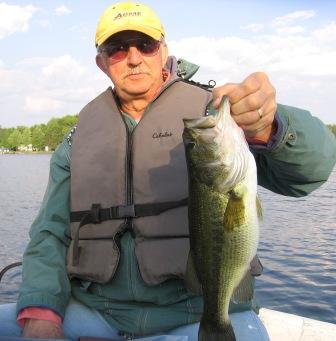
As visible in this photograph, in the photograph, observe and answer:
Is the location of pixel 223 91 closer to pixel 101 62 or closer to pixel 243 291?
pixel 243 291

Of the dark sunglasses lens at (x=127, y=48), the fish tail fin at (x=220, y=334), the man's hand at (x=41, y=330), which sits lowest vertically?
the man's hand at (x=41, y=330)

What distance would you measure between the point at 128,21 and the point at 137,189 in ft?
4.18

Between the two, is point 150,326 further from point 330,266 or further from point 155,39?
point 330,266

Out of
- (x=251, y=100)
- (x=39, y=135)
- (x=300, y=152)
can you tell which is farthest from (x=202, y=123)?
(x=39, y=135)

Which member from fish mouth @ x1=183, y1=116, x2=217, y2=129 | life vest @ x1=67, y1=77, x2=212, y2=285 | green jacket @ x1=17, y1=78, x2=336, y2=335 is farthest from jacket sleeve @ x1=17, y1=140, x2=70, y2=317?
fish mouth @ x1=183, y1=116, x2=217, y2=129

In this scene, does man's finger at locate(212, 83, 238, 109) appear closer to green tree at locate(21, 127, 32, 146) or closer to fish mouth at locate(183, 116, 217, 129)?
fish mouth at locate(183, 116, 217, 129)

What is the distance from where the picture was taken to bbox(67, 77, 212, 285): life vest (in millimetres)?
3715

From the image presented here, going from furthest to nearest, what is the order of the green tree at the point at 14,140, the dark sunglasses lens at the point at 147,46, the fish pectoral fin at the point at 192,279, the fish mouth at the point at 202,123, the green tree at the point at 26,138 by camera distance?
the green tree at the point at 14,140 → the green tree at the point at 26,138 → the dark sunglasses lens at the point at 147,46 → the fish pectoral fin at the point at 192,279 → the fish mouth at the point at 202,123

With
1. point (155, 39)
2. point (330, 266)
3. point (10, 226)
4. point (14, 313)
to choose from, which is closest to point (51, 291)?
point (14, 313)

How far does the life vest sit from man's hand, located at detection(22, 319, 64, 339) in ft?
1.45

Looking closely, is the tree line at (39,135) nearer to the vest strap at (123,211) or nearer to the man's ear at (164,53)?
the man's ear at (164,53)

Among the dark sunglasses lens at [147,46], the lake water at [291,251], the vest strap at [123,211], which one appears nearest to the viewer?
the vest strap at [123,211]

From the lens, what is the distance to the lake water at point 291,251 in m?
8.90

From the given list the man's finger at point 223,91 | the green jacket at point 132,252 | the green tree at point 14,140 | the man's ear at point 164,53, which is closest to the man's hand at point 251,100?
the man's finger at point 223,91
